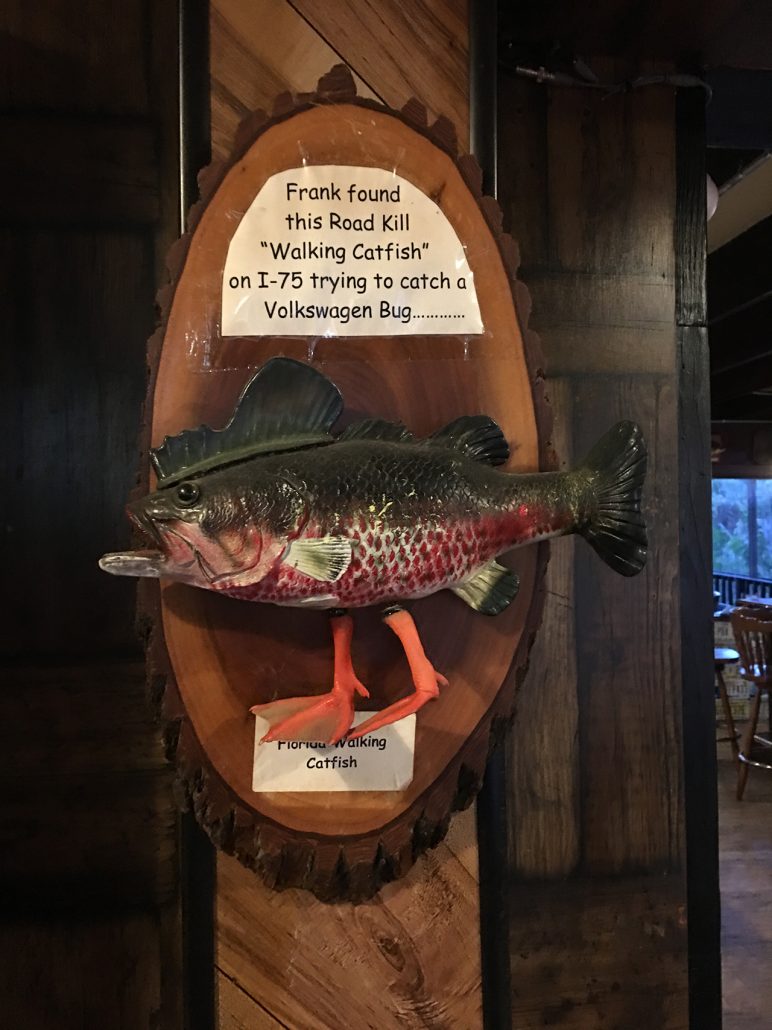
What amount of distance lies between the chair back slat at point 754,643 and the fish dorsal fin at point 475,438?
2831 mm

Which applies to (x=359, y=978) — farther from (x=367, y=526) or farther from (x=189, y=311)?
(x=189, y=311)

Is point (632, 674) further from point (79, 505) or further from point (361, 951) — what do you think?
point (79, 505)

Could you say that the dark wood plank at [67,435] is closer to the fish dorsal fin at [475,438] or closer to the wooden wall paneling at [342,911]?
the wooden wall paneling at [342,911]

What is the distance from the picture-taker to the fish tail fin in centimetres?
74

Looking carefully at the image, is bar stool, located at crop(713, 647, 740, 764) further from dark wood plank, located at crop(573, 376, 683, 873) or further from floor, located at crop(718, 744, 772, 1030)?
dark wood plank, located at crop(573, 376, 683, 873)

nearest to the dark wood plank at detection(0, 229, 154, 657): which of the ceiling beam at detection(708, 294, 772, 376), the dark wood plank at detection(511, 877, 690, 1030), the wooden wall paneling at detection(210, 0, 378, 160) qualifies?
the wooden wall paneling at detection(210, 0, 378, 160)

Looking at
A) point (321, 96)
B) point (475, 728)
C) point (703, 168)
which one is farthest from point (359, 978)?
point (703, 168)

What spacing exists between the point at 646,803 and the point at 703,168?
110cm

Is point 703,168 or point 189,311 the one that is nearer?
point 189,311

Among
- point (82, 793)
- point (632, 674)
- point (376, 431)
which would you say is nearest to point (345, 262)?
point (376, 431)

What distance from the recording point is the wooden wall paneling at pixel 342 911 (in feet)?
2.80

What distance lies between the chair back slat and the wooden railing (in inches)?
76.1

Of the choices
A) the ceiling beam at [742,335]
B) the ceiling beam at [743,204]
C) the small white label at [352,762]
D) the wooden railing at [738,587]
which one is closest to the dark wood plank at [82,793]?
the small white label at [352,762]

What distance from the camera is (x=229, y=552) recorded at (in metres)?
0.65
